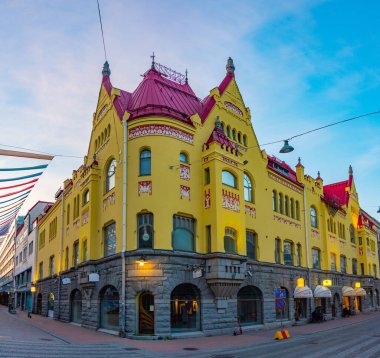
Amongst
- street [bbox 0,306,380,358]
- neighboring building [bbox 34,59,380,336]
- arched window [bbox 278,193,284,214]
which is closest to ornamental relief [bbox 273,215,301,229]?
neighboring building [bbox 34,59,380,336]

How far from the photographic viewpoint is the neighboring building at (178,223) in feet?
80.5

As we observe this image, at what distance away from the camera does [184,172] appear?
26.8m

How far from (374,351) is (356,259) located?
34333 mm

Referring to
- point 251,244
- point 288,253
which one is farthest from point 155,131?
point 288,253

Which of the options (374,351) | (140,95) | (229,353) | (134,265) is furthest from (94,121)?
(374,351)

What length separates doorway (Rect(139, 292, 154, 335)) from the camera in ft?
77.0

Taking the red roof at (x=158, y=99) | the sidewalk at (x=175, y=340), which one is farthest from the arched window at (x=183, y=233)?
the red roof at (x=158, y=99)

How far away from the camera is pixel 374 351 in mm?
18578

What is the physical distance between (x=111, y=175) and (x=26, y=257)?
34562 mm

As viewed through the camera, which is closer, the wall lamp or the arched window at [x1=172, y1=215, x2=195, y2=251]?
the wall lamp

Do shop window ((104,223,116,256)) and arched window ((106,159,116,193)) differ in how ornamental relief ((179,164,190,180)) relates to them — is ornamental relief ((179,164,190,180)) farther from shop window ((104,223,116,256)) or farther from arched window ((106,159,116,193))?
shop window ((104,223,116,256))

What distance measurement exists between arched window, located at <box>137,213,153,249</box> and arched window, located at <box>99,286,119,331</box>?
3647 millimetres

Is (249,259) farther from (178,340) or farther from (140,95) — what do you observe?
(140,95)

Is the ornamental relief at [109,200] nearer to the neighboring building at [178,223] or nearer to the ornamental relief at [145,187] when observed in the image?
the neighboring building at [178,223]
